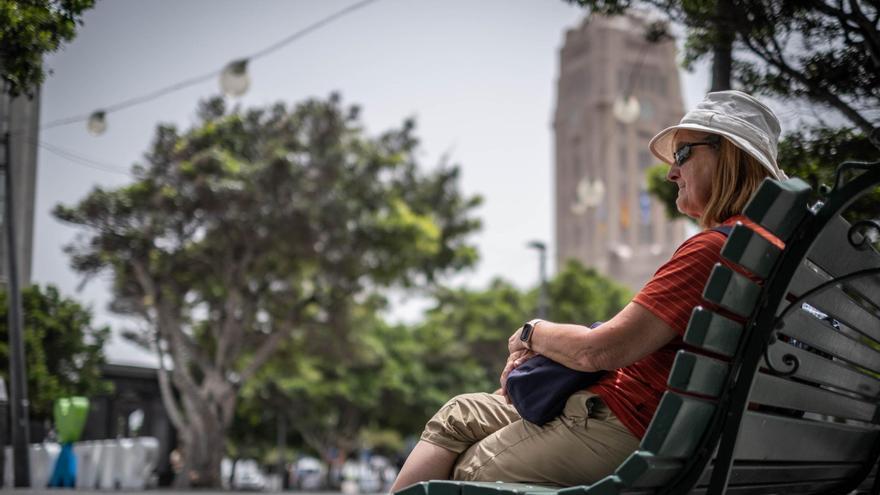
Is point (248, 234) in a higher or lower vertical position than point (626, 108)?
lower

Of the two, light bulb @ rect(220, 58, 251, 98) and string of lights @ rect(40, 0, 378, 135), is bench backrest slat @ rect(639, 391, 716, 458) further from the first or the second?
light bulb @ rect(220, 58, 251, 98)

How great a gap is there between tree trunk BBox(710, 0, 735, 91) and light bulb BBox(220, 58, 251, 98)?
38.8 ft

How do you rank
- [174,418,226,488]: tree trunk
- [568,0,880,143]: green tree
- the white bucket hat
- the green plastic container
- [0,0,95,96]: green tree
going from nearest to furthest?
the white bucket hat → [0,0,95,96]: green tree → [568,0,880,143]: green tree → the green plastic container → [174,418,226,488]: tree trunk

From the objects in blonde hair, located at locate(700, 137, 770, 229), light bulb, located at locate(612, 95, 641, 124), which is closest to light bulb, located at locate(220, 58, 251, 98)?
light bulb, located at locate(612, 95, 641, 124)

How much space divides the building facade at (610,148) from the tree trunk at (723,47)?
120 m

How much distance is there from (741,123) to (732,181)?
0.13 metres

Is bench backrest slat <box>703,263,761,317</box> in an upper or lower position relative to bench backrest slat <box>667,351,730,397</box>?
upper

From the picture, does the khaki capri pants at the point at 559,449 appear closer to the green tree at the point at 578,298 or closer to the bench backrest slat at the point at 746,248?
the bench backrest slat at the point at 746,248

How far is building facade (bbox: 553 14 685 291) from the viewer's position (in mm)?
128625

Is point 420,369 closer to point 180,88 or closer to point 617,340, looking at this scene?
point 180,88

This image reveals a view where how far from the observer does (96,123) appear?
715 inches

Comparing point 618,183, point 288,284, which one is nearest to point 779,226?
point 288,284

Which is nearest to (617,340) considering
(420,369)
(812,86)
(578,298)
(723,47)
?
(812,86)

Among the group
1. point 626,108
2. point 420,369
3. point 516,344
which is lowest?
point 516,344
